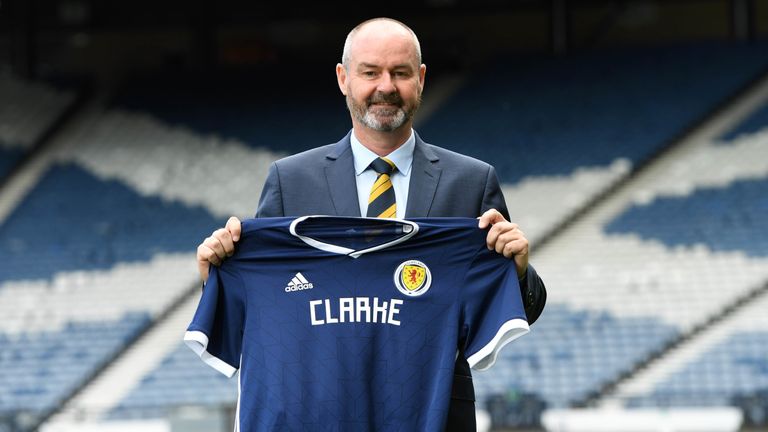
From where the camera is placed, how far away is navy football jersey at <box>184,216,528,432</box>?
325 cm

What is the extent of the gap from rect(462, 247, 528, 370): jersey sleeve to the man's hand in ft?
0.23

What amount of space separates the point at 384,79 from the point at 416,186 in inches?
12.6

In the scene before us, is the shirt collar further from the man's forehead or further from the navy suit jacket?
the man's forehead

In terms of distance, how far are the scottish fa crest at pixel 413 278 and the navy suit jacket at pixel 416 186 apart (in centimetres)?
12

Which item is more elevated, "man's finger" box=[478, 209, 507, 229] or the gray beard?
the gray beard

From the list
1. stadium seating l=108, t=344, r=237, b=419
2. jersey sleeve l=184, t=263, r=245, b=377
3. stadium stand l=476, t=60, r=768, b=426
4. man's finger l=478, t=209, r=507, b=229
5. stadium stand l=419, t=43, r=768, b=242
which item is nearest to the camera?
man's finger l=478, t=209, r=507, b=229

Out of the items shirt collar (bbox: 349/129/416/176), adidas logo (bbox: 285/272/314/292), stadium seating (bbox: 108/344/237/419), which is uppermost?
shirt collar (bbox: 349/129/416/176)

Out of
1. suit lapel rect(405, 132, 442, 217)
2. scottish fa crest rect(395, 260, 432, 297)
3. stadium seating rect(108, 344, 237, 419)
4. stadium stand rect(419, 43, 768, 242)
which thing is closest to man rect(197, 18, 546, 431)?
suit lapel rect(405, 132, 442, 217)

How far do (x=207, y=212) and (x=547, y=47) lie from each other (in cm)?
532

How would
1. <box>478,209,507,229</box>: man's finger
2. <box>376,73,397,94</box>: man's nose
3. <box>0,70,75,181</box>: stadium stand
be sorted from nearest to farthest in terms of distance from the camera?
<box>376,73,397,94</box>: man's nose, <box>478,209,507,229</box>: man's finger, <box>0,70,75,181</box>: stadium stand

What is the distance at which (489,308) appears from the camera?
3.35 m

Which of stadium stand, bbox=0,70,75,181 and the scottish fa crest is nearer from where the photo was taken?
the scottish fa crest

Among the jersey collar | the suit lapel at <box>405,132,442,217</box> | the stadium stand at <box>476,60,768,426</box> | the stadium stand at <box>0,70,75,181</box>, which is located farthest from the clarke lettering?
the stadium stand at <box>0,70,75,181</box>

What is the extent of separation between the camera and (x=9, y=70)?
19.5 metres
